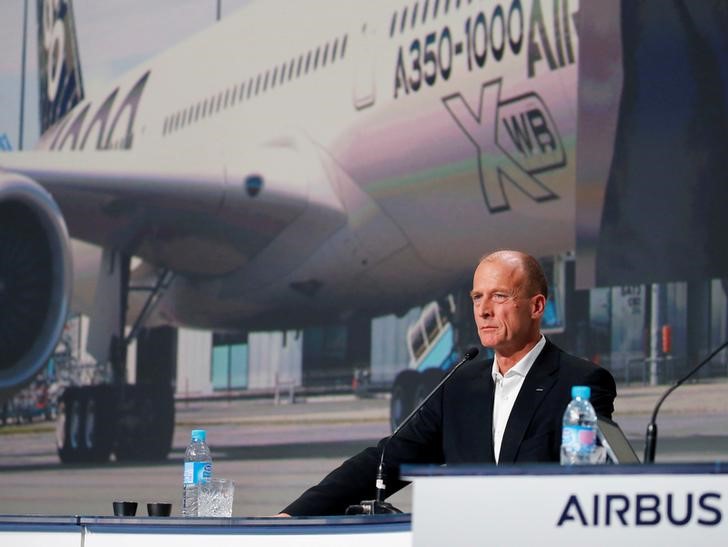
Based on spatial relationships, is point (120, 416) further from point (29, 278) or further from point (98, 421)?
point (29, 278)

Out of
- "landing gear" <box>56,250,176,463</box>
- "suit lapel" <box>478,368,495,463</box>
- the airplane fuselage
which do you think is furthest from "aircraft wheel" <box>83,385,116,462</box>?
"suit lapel" <box>478,368,495,463</box>

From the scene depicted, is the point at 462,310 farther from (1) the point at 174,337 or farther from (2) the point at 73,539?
(2) the point at 73,539

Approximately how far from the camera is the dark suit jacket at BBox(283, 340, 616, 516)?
221 cm

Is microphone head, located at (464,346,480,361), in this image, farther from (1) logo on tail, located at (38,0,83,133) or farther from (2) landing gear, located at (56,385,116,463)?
(1) logo on tail, located at (38,0,83,133)

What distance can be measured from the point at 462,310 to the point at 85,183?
184cm

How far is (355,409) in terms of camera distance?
5301 mm

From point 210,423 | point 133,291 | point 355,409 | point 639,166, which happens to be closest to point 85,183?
point 133,291

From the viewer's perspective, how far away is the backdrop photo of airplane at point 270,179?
5.18m

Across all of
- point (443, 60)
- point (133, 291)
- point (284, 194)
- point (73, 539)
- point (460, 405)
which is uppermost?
point (443, 60)

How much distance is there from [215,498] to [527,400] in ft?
2.56

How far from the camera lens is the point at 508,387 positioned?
229 cm

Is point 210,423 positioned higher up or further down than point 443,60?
further down

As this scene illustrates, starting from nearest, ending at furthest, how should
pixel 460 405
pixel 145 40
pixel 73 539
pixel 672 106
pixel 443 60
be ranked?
pixel 73 539 → pixel 460 405 → pixel 672 106 → pixel 443 60 → pixel 145 40

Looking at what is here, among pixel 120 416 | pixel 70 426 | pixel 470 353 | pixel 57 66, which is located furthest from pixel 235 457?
pixel 470 353
